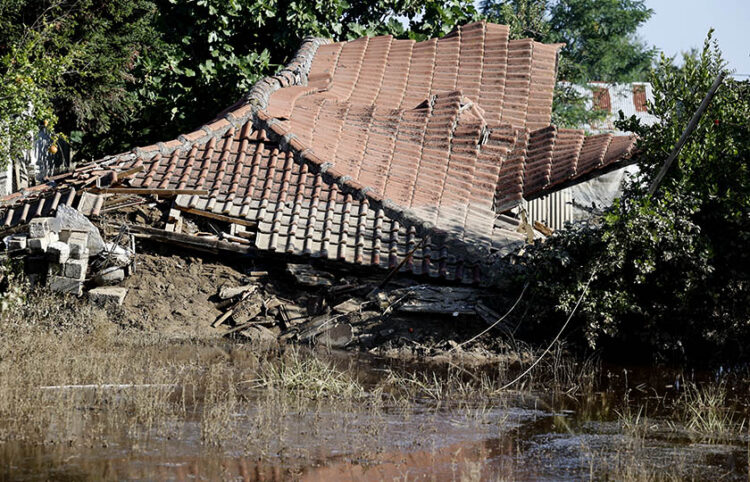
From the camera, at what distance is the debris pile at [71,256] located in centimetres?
1107

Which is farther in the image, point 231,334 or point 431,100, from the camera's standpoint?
point 431,100

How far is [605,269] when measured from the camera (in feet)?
36.2

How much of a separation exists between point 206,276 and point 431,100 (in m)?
6.65

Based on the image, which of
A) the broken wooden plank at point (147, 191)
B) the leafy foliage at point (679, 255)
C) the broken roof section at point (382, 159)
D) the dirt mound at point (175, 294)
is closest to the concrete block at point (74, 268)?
the dirt mound at point (175, 294)

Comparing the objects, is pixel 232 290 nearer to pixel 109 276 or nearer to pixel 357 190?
pixel 109 276

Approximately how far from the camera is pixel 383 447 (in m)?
6.82

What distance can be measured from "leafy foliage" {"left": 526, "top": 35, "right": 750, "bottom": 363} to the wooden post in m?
0.16

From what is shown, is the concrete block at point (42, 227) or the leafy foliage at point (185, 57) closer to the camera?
the concrete block at point (42, 227)

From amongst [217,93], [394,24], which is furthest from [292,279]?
[394,24]

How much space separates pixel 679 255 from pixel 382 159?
577 cm

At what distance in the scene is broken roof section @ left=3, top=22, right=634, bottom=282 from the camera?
41.7 feet

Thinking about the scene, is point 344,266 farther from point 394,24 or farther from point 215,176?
point 394,24

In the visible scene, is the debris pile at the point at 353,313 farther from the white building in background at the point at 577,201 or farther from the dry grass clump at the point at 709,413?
the white building in background at the point at 577,201

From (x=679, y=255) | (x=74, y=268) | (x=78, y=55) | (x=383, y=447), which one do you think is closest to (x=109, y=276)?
(x=74, y=268)
